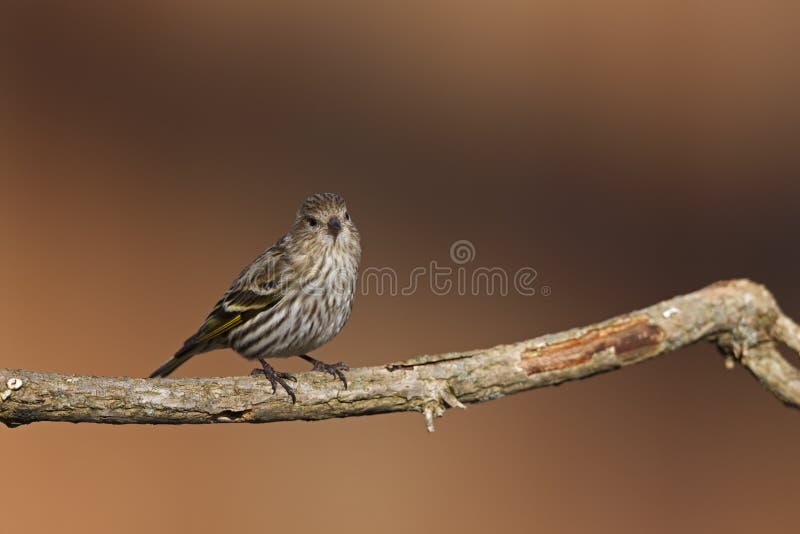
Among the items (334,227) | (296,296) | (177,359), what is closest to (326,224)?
(334,227)

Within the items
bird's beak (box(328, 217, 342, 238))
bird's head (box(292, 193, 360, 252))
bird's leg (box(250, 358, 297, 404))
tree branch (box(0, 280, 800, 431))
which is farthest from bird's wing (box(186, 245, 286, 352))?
tree branch (box(0, 280, 800, 431))

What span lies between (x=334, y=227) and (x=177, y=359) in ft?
3.74

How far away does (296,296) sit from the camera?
14.8 ft

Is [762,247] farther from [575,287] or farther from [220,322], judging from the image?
[220,322]

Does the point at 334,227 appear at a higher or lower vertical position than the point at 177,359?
higher

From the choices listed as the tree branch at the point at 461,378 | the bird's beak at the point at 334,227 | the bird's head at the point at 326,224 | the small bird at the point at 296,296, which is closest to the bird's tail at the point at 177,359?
the small bird at the point at 296,296

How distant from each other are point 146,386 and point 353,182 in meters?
2.75

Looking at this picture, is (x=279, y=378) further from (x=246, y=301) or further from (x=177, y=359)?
(x=177, y=359)

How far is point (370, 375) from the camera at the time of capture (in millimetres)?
3525

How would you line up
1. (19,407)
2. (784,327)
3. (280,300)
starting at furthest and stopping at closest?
(280,300) → (784,327) → (19,407)

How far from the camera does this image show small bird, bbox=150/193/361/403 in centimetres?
447

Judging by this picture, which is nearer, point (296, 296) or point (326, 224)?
point (296, 296)

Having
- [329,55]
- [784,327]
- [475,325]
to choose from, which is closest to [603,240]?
[475,325]

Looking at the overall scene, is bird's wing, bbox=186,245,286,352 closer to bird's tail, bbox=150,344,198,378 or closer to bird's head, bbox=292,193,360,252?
bird's tail, bbox=150,344,198,378
